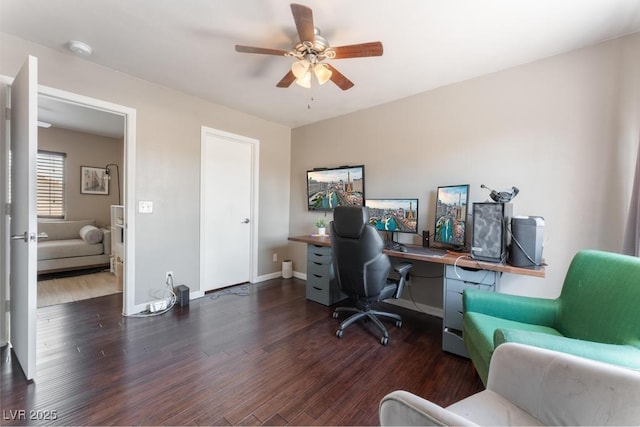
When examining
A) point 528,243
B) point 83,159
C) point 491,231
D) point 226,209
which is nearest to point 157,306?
point 226,209

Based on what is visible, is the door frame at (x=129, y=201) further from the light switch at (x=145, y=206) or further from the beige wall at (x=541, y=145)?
the beige wall at (x=541, y=145)

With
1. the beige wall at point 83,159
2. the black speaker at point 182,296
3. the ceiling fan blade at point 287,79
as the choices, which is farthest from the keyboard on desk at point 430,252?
the beige wall at point 83,159

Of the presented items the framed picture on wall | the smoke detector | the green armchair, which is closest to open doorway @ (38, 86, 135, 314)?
the framed picture on wall

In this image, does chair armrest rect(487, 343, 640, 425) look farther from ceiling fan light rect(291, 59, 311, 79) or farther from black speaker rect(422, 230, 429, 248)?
ceiling fan light rect(291, 59, 311, 79)

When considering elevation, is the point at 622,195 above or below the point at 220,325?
above

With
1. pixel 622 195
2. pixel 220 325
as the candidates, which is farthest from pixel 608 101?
pixel 220 325

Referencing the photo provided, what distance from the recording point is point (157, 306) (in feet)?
8.91

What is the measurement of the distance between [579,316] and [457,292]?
714 mm

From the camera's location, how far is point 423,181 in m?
2.81

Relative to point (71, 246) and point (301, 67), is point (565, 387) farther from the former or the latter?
point (71, 246)

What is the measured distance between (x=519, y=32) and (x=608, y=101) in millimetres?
865

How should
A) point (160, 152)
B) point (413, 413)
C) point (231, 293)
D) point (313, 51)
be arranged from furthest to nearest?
point (231, 293), point (160, 152), point (313, 51), point (413, 413)

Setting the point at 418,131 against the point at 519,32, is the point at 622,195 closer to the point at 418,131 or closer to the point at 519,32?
the point at 519,32

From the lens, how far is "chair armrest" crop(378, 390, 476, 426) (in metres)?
0.52
